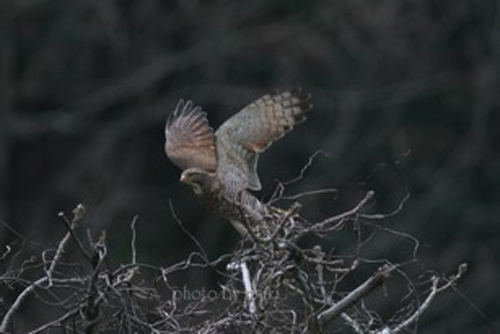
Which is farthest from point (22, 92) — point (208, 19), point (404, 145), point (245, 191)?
point (245, 191)

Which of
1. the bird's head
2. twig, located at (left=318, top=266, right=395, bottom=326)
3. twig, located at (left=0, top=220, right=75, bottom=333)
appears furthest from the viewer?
the bird's head

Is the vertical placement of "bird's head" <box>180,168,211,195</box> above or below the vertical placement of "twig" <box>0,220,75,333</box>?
above

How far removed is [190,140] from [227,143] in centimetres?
12

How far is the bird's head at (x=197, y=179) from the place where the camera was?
7.15 metres

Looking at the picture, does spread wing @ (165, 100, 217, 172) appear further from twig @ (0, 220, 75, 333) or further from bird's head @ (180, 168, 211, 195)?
twig @ (0, 220, 75, 333)

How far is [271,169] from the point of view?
18953 millimetres

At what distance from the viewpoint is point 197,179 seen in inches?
282

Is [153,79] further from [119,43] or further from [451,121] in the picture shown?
[451,121]

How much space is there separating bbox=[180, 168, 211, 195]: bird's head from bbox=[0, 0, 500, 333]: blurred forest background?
1113cm

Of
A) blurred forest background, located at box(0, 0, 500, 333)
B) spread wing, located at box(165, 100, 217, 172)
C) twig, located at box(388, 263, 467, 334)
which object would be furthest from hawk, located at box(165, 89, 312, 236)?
blurred forest background, located at box(0, 0, 500, 333)

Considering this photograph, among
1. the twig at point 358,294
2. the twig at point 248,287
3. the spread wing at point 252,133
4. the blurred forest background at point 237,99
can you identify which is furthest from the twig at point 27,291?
the blurred forest background at point 237,99

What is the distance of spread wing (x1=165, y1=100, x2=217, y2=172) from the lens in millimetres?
7340

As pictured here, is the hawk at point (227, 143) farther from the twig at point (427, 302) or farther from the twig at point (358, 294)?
the twig at point (358, 294)

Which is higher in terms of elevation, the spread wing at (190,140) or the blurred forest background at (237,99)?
the blurred forest background at (237,99)
